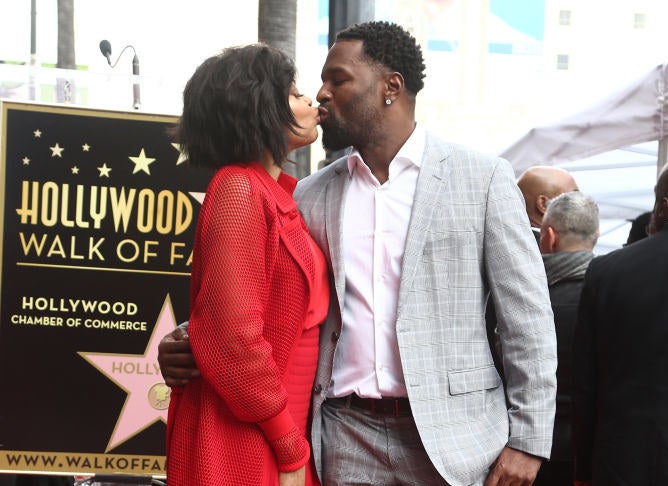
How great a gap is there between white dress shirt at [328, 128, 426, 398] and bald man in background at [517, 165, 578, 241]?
2.85 meters

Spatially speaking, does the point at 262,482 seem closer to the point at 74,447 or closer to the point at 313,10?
the point at 74,447

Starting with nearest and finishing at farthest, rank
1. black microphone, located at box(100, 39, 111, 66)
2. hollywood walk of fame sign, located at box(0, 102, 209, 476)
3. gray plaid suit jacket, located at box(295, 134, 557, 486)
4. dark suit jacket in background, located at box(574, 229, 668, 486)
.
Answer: gray plaid suit jacket, located at box(295, 134, 557, 486)
dark suit jacket in background, located at box(574, 229, 668, 486)
hollywood walk of fame sign, located at box(0, 102, 209, 476)
black microphone, located at box(100, 39, 111, 66)

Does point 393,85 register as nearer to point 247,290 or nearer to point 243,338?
point 247,290

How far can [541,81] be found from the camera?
70.0 m

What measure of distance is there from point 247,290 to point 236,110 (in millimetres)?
531

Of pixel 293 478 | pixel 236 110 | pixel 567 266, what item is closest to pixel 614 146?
pixel 567 266

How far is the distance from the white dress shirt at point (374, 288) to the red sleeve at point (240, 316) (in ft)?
1.23

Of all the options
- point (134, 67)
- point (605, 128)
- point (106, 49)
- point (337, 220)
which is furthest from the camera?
point (605, 128)

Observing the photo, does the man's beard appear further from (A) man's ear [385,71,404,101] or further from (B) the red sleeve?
(B) the red sleeve

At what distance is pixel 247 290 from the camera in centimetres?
256

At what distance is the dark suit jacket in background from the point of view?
12.0 feet

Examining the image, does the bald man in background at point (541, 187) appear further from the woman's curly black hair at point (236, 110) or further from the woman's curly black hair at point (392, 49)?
the woman's curly black hair at point (236, 110)

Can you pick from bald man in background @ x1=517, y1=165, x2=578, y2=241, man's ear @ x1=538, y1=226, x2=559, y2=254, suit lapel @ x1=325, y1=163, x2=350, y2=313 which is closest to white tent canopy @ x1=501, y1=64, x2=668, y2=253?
bald man in background @ x1=517, y1=165, x2=578, y2=241

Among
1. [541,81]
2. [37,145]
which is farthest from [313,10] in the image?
[37,145]
